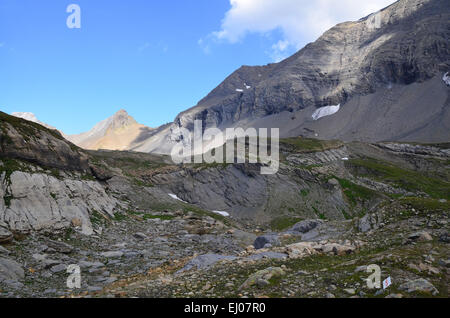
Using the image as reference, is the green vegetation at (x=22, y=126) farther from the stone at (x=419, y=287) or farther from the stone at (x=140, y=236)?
the stone at (x=419, y=287)

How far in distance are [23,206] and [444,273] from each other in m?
26.0

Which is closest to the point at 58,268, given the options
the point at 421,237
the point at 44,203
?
the point at 44,203

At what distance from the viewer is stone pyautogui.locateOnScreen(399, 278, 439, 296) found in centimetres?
1127

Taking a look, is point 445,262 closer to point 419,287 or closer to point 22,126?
point 419,287

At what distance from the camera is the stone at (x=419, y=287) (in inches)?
444

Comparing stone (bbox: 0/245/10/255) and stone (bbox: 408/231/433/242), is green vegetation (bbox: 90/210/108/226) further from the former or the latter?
stone (bbox: 408/231/433/242)

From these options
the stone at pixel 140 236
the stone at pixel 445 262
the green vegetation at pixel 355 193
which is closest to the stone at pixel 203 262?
the stone at pixel 445 262

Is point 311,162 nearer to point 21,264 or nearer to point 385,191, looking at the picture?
point 385,191

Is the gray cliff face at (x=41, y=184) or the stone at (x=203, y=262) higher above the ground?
the gray cliff face at (x=41, y=184)
